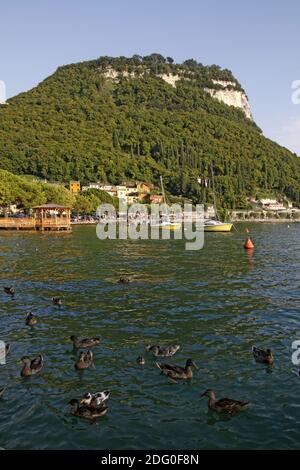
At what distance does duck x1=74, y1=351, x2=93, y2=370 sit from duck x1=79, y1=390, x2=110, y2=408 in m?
2.62

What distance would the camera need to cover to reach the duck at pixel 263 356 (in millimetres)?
15500

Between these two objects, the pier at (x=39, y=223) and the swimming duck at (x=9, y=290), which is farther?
the pier at (x=39, y=223)

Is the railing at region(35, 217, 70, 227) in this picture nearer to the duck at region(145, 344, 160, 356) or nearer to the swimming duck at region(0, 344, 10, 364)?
the swimming duck at region(0, 344, 10, 364)

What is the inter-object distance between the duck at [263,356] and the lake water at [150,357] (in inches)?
12.7

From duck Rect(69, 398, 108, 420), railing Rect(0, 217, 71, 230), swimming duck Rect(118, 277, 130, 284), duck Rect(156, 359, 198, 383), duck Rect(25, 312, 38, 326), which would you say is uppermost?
railing Rect(0, 217, 71, 230)

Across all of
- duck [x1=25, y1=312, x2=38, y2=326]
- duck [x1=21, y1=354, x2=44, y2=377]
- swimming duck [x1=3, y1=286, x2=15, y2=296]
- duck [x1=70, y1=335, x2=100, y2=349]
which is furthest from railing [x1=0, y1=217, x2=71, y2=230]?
duck [x1=21, y1=354, x2=44, y2=377]

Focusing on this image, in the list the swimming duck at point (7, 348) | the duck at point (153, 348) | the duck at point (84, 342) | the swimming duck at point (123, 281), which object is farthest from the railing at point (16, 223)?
the duck at point (153, 348)

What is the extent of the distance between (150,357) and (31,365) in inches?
163

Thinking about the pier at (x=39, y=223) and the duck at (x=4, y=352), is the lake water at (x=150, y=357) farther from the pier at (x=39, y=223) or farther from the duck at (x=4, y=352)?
the pier at (x=39, y=223)

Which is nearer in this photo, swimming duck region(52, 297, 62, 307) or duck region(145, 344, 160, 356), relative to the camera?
duck region(145, 344, 160, 356)

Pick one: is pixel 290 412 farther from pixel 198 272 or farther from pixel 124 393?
pixel 198 272

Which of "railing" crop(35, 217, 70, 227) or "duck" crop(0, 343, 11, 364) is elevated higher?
"railing" crop(35, 217, 70, 227)

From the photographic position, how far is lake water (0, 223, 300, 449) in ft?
37.1
